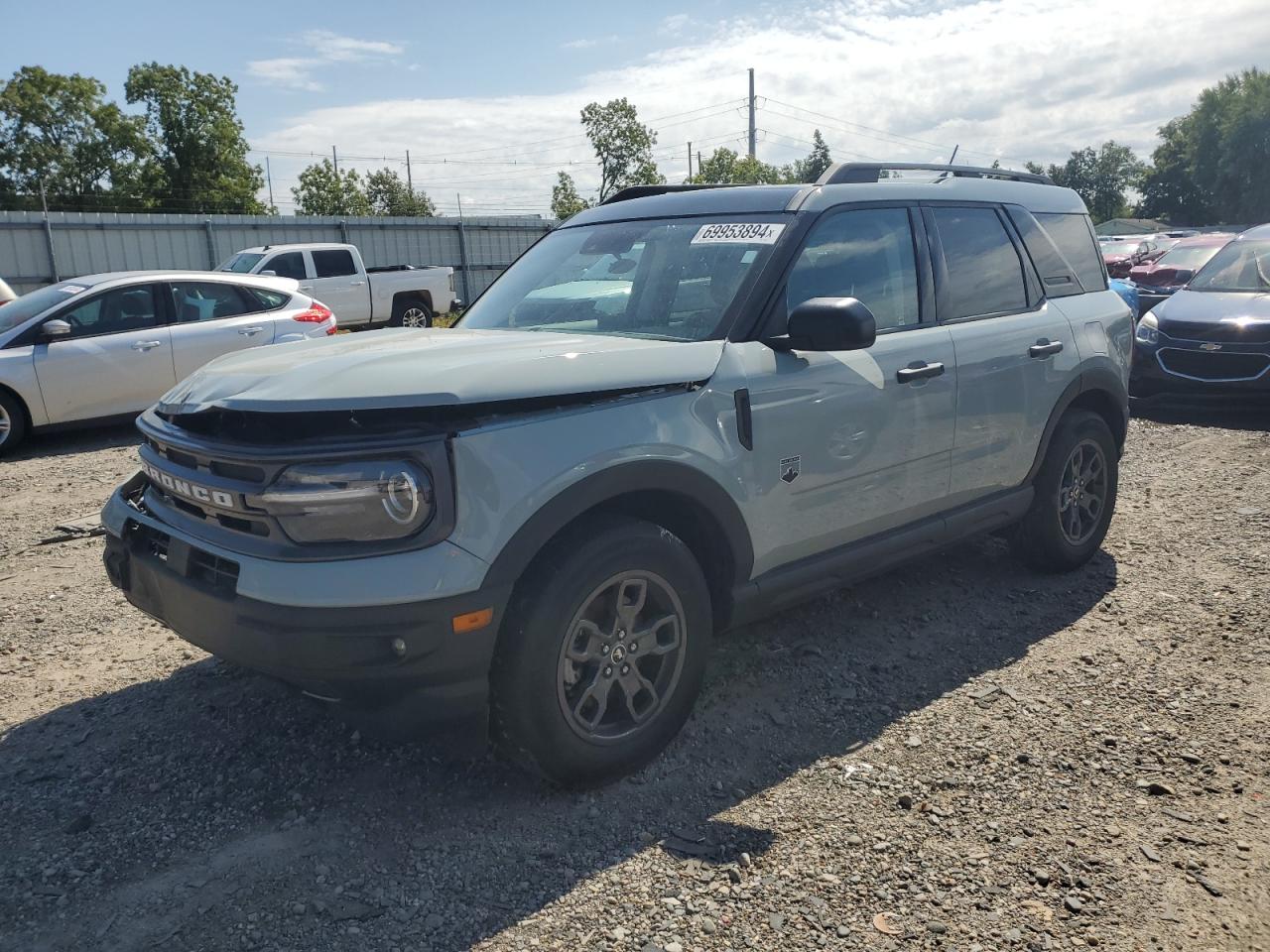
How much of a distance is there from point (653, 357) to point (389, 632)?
1.22 m

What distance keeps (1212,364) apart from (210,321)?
31.6 feet

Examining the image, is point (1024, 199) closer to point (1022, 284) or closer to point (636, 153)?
point (1022, 284)

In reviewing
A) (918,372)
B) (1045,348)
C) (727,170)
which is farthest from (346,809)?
(727,170)

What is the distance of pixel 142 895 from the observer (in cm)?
265

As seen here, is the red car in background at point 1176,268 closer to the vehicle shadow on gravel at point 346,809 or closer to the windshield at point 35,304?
the vehicle shadow on gravel at point 346,809

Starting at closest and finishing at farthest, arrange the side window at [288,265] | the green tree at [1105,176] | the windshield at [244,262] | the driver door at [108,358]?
the driver door at [108,358] < the windshield at [244,262] < the side window at [288,265] < the green tree at [1105,176]

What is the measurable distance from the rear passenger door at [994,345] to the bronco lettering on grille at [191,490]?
292cm

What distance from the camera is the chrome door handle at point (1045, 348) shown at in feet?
15.0

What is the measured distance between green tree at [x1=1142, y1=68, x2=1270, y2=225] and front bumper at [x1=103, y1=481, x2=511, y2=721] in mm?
87202

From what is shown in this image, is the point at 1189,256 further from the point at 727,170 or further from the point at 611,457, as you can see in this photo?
the point at 727,170

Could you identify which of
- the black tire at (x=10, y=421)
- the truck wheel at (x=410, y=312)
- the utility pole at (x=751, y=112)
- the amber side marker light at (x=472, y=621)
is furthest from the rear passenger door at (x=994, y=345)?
the utility pole at (x=751, y=112)

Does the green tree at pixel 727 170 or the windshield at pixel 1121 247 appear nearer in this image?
the windshield at pixel 1121 247

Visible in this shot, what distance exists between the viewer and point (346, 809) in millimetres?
3062

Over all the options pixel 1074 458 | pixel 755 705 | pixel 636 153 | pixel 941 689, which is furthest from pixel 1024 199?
pixel 636 153
